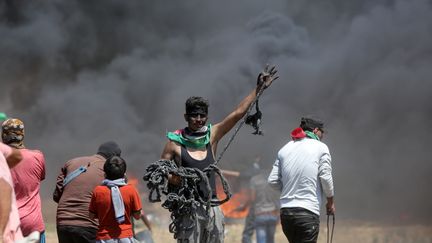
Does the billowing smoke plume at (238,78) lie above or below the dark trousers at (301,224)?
above

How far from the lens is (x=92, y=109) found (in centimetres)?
1502

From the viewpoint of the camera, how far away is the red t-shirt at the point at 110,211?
15.5 ft

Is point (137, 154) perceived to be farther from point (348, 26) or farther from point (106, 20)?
point (348, 26)

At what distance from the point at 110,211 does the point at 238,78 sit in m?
9.45

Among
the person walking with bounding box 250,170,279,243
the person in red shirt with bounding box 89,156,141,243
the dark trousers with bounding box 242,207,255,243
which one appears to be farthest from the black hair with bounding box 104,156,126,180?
the dark trousers with bounding box 242,207,255,243

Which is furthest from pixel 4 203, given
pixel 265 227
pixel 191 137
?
pixel 265 227

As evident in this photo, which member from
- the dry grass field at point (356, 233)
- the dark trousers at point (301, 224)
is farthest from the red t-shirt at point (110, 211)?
the dry grass field at point (356, 233)

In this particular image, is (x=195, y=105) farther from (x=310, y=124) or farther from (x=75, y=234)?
(x=75, y=234)

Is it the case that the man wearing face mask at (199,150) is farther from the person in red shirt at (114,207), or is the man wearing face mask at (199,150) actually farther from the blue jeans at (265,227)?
the blue jeans at (265,227)

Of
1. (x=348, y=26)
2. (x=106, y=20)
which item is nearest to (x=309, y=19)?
(x=348, y=26)

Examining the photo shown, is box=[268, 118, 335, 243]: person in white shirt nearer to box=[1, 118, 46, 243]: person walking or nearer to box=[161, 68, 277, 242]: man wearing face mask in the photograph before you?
box=[161, 68, 277, 242]: man wearing face mask

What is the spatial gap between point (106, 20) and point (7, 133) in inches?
445

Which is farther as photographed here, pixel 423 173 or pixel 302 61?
pixel 302 61

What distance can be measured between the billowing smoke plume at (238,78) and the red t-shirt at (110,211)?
731 centimetres
